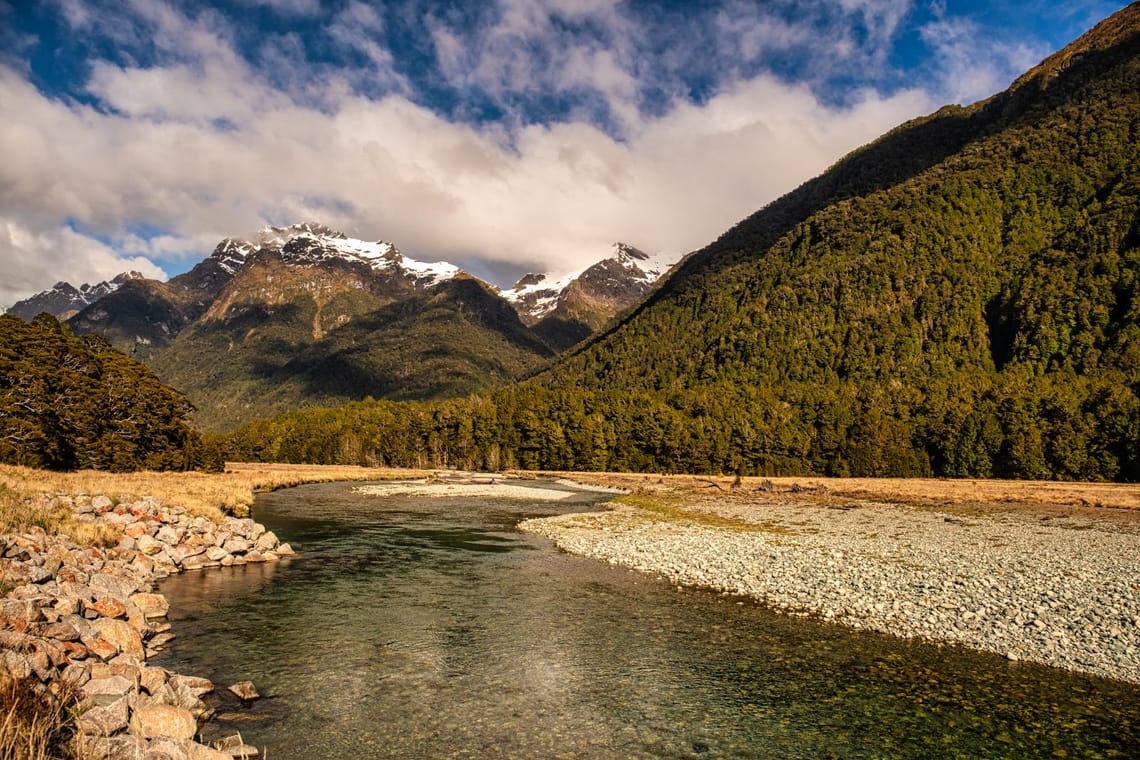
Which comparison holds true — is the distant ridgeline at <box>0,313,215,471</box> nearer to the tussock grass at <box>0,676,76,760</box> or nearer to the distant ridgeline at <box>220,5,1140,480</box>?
the tussock grass at <box>0,676,76,760</box>

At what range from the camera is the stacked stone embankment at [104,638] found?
11.8 meters

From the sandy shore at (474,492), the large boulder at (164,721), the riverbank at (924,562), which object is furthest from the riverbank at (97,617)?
the sandy shore at (474,492)

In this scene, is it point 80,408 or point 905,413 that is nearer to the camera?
point 80,408

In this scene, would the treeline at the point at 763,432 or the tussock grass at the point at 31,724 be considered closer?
the tussock grass at the point at 31,724

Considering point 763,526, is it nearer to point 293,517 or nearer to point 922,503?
point 922,503

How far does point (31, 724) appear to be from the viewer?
937cm

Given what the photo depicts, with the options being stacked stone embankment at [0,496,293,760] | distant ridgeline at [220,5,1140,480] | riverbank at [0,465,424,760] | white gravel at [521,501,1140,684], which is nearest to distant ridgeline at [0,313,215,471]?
riverbank at [0,465,424,760]

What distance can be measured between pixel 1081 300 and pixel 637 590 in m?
191

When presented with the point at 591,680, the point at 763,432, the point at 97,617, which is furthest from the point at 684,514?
the point at 763,432

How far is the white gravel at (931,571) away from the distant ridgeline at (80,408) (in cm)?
4423

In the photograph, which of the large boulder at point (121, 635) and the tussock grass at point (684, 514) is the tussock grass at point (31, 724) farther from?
the tussock grass at point (684, 514)

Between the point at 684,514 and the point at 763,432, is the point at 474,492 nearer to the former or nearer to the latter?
the point at 684,514

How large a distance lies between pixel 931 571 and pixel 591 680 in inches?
871

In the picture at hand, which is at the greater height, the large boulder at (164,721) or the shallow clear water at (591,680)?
the large boulder at (164,721)
